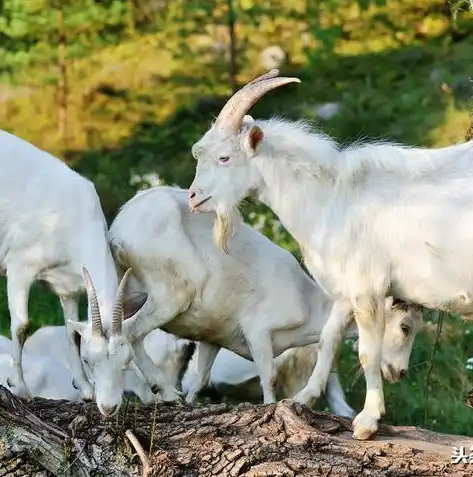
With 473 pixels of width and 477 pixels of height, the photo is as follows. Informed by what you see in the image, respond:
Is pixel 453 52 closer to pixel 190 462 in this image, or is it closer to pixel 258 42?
pixel 258 42

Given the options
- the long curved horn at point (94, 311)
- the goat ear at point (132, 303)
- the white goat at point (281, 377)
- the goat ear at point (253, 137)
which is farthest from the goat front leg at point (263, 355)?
the goat ear at point (253, 137)

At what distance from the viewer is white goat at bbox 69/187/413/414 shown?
27.1 ft

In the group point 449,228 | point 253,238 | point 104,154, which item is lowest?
point 104,154

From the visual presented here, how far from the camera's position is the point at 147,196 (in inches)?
335

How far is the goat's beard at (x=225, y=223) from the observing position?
736 cm

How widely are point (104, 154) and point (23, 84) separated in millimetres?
2161

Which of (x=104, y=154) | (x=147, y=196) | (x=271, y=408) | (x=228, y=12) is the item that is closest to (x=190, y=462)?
(x=271, y=408)

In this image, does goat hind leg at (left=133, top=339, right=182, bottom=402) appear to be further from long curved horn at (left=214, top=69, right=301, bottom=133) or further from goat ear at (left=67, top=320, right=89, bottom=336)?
long curved horn at (left=214, top=69, right=301, bottom=133)

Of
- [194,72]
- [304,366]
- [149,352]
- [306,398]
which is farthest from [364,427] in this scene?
[194,72]

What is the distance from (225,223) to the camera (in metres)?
7.43

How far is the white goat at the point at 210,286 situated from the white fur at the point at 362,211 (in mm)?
895

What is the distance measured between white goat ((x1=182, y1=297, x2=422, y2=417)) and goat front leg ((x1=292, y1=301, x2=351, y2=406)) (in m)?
0.43

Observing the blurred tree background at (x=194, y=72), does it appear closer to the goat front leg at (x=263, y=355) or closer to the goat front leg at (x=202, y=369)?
the goat front leg at (x=202, y=369)

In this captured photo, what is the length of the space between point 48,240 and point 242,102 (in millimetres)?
1644
